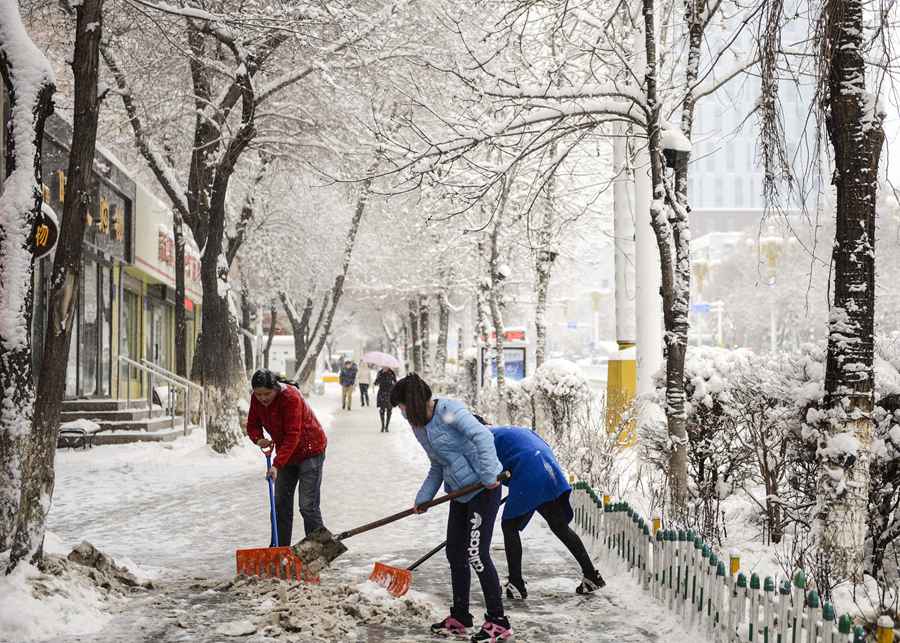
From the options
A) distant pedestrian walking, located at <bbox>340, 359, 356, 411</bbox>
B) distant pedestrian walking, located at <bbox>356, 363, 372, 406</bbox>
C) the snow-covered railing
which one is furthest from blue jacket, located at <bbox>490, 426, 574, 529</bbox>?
distant pedestrian walking, located at <bbox>356, 363, 372, 406</bbox>

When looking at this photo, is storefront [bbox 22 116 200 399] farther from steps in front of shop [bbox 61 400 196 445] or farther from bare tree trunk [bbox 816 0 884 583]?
bare tree trunk [bbox 816 0 884 583]

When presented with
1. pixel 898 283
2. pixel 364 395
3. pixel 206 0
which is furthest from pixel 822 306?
pixel 206 0

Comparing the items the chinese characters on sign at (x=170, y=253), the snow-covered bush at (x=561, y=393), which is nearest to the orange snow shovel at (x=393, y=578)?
the snow-covered bush at (x=561, y=393)

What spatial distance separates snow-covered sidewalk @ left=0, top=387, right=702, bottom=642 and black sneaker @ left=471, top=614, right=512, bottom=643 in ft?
0.58

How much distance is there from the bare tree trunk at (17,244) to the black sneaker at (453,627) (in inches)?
112

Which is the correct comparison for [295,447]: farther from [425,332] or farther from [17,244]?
[425,332]

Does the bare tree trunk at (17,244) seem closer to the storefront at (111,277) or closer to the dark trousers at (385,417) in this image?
the storefront at (111,277)

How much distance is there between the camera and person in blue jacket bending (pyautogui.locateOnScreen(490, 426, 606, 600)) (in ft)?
21.0

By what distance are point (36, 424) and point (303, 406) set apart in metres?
1.95

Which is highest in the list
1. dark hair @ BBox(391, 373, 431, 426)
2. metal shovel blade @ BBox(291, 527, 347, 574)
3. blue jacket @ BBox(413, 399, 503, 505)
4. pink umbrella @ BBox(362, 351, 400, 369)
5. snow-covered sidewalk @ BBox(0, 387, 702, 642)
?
pink umbrella @ BBox(362, 351, 400, 369)

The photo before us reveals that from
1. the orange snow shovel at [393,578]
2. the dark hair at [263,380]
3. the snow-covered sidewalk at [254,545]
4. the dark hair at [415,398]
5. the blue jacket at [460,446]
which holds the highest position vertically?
the dark hair at [263,380]

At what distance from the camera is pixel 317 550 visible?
7.04 metres

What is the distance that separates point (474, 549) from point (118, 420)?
14.5 metres

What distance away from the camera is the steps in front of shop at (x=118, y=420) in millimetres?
17844
